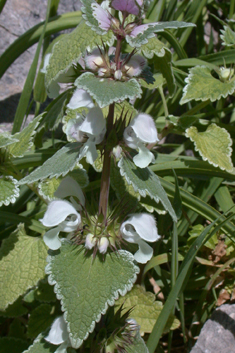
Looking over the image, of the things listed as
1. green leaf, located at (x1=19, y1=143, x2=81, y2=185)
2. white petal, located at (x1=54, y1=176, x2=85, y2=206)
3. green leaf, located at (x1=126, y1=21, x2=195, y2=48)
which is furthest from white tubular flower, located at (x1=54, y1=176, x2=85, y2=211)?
green leaf, located at (x1=126, y1=21, x2=195, y2=48)

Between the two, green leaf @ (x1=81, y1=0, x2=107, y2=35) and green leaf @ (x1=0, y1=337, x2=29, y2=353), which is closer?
green leaf @ (x1=81, y1=0, x2=107, y2=35)

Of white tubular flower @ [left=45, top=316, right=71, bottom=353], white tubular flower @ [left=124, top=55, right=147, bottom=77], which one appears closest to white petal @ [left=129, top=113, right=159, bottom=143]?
white tubular flower @ [left=124, top=55, right=147, bottom=77]

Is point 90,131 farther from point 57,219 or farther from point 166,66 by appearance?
point 166,66

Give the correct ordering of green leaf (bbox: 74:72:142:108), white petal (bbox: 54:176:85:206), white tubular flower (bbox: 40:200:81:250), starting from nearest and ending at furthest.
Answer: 1. green leaf (bbox: 74:72:142:108)
2. white tubular flower (bbox: 40:200:81:250)
3. white petal (bbox: 54:176:85:206)

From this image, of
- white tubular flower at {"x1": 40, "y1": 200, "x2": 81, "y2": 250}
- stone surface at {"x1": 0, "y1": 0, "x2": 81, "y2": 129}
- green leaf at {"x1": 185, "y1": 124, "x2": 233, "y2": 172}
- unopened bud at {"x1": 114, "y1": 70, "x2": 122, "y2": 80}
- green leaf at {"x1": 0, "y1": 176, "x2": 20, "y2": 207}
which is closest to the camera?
unopened bud at {"x1": 114, "y1": 70, "x2": 122, "y2": 80}

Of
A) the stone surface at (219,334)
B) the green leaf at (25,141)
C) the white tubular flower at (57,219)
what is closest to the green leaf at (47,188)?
the green leaf at (25,141)

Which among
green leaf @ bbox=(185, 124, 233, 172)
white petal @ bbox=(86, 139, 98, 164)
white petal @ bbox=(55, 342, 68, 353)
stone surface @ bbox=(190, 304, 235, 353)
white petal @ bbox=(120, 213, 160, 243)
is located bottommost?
stone surface @ bbox=(190, 304, 235, 353)

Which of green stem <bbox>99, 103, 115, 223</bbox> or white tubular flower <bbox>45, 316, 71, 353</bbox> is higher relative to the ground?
green stem <bbox>99, 103, 115, 223</bbox>

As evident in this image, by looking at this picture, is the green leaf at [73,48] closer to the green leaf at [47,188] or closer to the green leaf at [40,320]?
the green leaf at [47,188]

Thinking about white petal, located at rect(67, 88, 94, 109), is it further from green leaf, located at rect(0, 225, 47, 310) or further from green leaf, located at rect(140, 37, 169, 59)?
green leaf, located at rect(0, 225, 47, 310)
